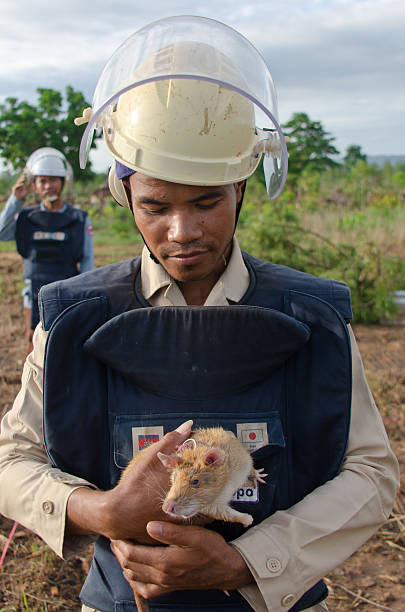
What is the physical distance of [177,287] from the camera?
179 cm

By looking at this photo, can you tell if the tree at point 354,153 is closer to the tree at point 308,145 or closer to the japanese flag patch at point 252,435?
the tree at point 308,145

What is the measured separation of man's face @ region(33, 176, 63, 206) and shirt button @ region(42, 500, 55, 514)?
6.08m

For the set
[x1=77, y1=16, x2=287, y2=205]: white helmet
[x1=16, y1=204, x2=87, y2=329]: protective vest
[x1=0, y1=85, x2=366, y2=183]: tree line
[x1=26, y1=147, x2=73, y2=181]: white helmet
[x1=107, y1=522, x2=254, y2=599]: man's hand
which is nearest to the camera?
[x1=107, y1=522, x2=254, y2=599]: man's hand

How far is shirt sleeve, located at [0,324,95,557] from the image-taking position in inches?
60.7

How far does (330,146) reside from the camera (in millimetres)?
34250

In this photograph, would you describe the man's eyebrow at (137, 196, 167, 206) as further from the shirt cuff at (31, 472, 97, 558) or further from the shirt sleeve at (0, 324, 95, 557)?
the shirt cuff at (31, 472, 97, 558)

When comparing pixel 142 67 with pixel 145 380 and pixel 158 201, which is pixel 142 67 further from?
pixel 145 380

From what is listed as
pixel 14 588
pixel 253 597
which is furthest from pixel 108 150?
pixel 14 588

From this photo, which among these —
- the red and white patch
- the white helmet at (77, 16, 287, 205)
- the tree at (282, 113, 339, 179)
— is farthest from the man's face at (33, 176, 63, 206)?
the tree at (282, 113, 339, 179)

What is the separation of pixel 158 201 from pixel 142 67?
375mm

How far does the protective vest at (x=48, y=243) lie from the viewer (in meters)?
6.95

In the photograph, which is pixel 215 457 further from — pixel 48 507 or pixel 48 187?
pixel 48 187

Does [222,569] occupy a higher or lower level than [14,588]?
higher

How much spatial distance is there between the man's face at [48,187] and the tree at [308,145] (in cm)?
2419
